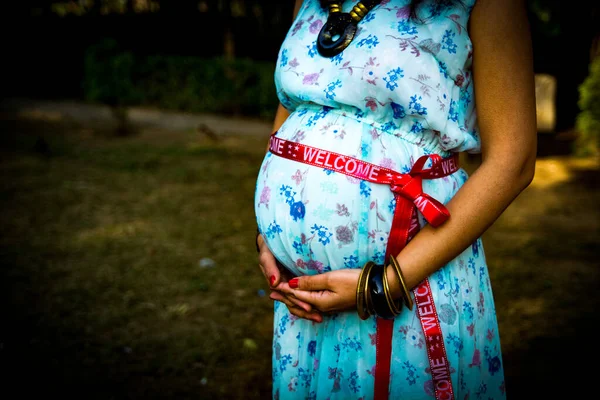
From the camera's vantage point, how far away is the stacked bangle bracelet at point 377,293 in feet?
3.55

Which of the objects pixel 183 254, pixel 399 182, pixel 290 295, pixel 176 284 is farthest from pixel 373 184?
pixel 183 254

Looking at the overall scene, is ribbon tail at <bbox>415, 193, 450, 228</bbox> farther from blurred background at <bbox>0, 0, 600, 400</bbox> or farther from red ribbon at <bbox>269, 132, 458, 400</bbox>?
blurred background at <bbox>0, 0, 600, 400</bbox>

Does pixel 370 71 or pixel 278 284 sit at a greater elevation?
pixel 370 71

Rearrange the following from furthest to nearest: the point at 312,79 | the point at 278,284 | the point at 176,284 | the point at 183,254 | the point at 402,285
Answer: the point at 183,254, the point at 176,284, the point at 278,284, the point at 312,79, the point at 402,285

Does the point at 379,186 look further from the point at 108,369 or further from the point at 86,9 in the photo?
the point at 86,9

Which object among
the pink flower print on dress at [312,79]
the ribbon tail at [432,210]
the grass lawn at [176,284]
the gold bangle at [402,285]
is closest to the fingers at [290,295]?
the gold bangle at [402,285]

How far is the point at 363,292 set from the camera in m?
1.09

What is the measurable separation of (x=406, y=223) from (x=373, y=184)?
13cm

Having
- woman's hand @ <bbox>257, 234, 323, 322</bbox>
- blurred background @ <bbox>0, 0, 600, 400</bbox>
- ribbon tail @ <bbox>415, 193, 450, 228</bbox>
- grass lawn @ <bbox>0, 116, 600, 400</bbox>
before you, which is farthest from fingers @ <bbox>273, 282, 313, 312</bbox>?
grass lawn @ <bbox>0, 116, 600, 400</bbox>

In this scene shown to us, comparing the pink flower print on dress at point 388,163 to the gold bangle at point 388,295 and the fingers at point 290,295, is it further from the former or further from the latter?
the fingers at point 290,295

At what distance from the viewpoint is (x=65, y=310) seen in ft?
11.5

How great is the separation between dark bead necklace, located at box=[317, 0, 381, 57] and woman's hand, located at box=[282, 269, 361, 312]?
0.55 metres

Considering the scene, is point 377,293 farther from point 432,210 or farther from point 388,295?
point 432,210

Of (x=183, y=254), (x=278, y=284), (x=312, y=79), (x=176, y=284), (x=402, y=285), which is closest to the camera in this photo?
(x=402, y=285)
